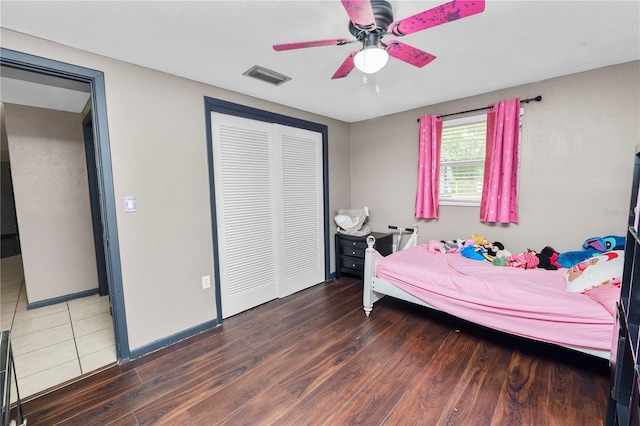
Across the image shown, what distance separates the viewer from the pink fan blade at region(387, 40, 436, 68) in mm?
1528

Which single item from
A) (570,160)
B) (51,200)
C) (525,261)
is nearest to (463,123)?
(570,160)

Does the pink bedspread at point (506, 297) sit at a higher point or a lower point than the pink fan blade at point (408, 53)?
lower

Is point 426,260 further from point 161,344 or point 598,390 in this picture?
point 161,344

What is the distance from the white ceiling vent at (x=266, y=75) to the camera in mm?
2326

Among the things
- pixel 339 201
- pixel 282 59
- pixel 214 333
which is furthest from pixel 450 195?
pixel 214 333

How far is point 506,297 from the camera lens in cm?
207

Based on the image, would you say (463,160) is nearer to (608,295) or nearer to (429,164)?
(429,164)

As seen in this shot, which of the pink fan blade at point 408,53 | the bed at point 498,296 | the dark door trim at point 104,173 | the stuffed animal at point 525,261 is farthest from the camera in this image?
the stuffed animal at point 525,261

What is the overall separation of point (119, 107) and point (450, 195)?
11.5ft

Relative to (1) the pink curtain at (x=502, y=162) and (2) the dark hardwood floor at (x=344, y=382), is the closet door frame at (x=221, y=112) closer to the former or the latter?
(2) the dark hardwood floor at (x=344, y=382)

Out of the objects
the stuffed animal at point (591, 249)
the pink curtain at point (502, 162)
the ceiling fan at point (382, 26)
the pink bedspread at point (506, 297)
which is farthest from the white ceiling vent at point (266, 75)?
the stuffed animal at point (591, 249)

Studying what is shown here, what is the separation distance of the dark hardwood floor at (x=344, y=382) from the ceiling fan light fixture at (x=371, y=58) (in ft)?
6.68

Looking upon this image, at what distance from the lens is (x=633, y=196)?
1392 millimetres

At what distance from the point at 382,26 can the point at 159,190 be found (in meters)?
2.09
